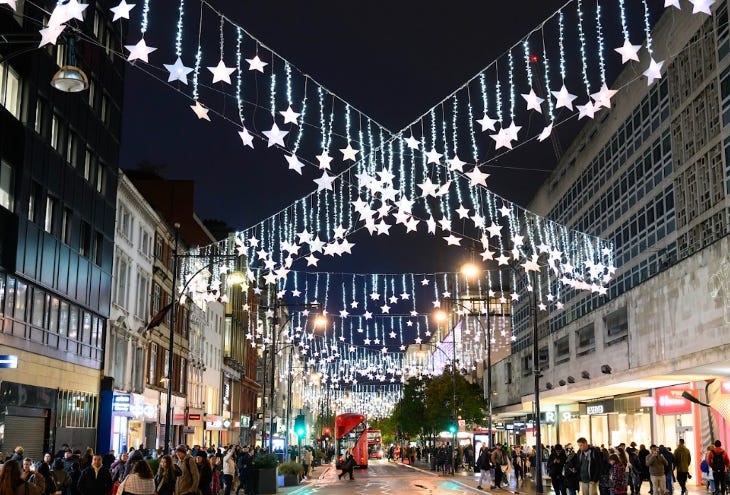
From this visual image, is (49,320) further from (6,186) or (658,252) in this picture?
(658,252)

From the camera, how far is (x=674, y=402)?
1487 inches

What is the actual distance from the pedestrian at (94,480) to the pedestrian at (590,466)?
1306 centimetres

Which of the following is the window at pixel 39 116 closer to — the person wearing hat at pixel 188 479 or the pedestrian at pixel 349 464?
the person wearing hat at pixel 188 479

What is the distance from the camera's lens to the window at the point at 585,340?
56.8 m

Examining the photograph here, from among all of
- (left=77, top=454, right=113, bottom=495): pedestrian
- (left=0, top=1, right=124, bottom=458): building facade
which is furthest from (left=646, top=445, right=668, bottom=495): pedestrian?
(left=0, top=1, right=124, bottom=458): building facade

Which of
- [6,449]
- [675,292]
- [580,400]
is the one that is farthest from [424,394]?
[6,449]

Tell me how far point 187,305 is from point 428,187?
39.7m

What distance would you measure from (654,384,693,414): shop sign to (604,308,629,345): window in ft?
26.8

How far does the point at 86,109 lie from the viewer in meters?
37.2

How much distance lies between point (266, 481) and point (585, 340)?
2915 cm

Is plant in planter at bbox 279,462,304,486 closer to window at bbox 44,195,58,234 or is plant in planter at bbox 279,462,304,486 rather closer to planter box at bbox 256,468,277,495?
planter box at bbox 256,468,277,495

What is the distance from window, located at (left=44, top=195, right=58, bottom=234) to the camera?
3269cm

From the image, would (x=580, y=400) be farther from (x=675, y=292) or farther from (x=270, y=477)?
(x=270, y=477)

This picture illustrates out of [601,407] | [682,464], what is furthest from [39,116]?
[601,407]
